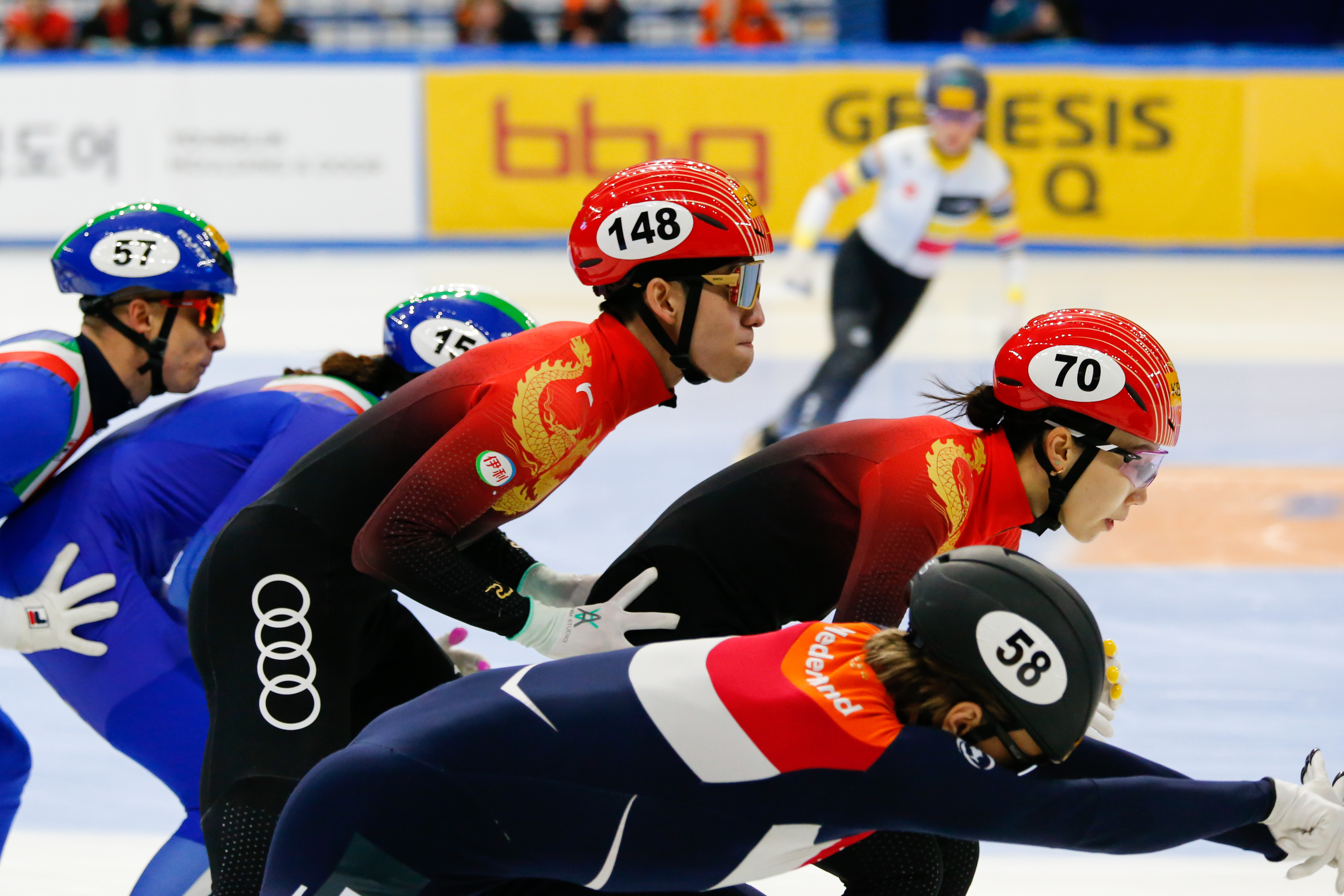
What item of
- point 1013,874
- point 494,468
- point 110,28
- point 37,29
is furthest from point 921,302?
point 110,28

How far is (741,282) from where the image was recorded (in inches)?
124

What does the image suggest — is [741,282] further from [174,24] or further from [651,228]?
[174,24]

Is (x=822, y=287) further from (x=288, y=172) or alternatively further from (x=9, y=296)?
(x=9, y=296)

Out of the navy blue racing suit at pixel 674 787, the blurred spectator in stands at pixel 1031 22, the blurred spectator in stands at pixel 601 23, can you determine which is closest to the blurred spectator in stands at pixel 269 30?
the blurred spectator in stands at pixel 601 23

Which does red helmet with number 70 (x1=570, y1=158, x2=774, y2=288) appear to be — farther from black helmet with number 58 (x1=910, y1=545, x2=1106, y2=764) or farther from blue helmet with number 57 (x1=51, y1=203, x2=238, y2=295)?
blue helmet with number 57 (x1=51, y1=203, x2=238, y2=295)

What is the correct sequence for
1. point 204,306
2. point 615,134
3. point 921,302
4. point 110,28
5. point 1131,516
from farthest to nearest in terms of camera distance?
point 110,28
point 615,134
point 921,302
point 1131,516
point 204,306

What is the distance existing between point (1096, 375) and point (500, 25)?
14.0 metres

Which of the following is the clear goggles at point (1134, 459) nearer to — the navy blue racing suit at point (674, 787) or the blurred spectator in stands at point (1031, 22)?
the navy blue racing suit at point (674, 787)

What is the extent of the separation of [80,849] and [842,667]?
104 inches

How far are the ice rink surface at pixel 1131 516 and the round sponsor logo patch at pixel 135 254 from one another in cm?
146

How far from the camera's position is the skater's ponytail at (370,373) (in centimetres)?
376

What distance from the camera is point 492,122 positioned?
15.5 meters

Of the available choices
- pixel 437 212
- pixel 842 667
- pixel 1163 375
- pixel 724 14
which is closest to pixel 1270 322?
pixel 724 14

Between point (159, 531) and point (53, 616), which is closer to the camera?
point (53, 616)
